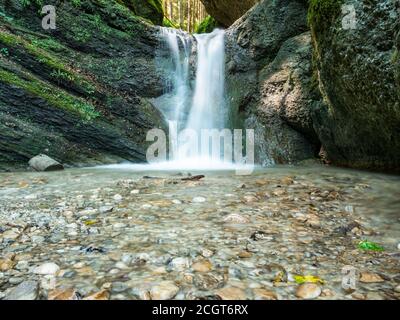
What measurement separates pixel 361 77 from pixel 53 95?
8128 mm

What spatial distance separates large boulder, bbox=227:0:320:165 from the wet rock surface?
4789mm

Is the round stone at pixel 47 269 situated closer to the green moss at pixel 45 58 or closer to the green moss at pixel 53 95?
the green moss at pixel 53 95

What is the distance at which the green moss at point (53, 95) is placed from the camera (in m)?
9.09

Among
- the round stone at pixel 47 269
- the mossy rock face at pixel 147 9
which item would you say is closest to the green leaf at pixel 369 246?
the round stone at pixel 47 269

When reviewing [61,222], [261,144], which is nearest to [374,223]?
[61,222]

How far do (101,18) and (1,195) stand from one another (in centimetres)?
984

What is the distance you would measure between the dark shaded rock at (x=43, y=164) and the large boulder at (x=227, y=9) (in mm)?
12537

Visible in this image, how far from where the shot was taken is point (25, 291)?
1987 mm

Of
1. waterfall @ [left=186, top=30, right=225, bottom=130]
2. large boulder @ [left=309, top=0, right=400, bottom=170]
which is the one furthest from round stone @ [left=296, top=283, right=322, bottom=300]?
waterfall @ [left=186, top=30, right=225, bottom=130]

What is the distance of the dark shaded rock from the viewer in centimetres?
778

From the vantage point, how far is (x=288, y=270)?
235cm

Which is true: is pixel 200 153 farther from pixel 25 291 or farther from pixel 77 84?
pixel 25 291

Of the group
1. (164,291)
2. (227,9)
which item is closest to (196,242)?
(164,291)
